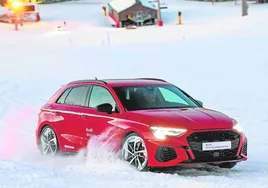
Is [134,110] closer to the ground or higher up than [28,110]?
higher up

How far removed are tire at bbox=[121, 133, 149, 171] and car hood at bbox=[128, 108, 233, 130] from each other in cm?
26

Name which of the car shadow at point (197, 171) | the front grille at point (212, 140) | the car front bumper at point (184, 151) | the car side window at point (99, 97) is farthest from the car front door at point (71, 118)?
the front grille at point (212, 140)

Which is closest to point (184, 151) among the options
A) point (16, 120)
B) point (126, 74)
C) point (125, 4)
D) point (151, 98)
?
point (151, 98)

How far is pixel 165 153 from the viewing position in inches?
353

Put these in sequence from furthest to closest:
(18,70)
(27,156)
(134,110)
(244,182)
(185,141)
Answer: (18,70) < (27,156) < (134,110) < (185,141) < (244,182)

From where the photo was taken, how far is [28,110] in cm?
1775

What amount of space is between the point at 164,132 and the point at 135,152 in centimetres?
51

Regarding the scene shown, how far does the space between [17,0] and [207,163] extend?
46.7 metres

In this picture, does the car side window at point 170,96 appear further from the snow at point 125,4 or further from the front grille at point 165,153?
the snow at point 125,4

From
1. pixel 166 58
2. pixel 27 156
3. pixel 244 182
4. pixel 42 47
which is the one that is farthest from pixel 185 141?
pixel 42 47

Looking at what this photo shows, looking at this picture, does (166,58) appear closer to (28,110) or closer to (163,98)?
(28,110)

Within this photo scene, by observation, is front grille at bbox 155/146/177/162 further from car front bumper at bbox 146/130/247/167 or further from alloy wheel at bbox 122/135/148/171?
alloy wheel at bbox 122/135/148/171

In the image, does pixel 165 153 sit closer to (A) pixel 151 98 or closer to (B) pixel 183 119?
(B) pixel 183 119

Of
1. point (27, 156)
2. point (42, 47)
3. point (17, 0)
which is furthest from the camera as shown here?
point (17, 0)
